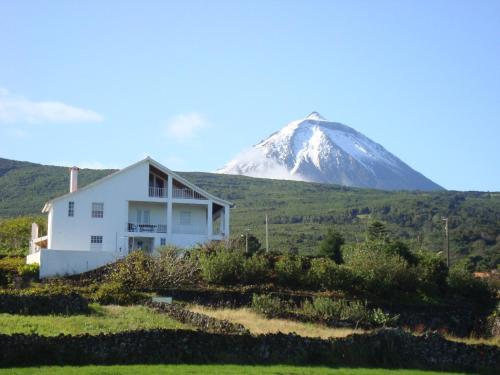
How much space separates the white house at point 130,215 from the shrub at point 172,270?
5.08 m

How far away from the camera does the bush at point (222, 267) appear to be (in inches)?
1688

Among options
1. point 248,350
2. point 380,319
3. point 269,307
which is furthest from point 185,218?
point 248,350

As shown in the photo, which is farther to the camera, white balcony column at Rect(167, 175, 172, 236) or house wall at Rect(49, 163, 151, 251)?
white balcony column at Rect(167, 175, 172, 236)

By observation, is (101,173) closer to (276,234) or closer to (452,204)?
(276,234)

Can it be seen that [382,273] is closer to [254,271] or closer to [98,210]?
[254,271]

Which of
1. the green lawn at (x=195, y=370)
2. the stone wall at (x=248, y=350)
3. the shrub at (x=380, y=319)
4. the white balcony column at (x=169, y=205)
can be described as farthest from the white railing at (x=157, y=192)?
the green lawn at (x=195, y=370)

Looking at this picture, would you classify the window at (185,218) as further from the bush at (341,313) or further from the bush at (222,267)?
the bush at (341,313)

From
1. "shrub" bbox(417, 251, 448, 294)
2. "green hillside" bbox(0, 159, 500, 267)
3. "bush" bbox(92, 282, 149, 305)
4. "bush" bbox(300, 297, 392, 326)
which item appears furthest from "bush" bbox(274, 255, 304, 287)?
"green hillside" bbox(0, 159, 500, 267)

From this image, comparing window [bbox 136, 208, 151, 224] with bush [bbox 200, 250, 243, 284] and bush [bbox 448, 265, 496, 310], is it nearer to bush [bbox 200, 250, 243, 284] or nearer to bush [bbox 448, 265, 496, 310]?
bush [bbox 200, 250, 243, 284]

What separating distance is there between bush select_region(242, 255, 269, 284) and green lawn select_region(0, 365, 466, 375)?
22940 millimetres

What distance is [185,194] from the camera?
55.1 meters

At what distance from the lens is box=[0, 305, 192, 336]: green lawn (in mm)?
22500

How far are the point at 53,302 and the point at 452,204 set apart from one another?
110721 millimetres

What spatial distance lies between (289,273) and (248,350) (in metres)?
22.7
